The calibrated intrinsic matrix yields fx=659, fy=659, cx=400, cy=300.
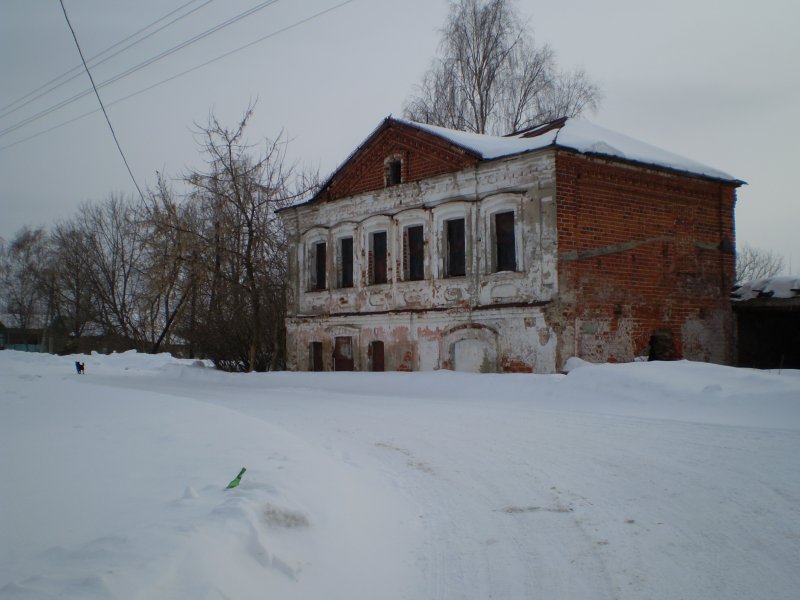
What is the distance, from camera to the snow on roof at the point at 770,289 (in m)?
17.7

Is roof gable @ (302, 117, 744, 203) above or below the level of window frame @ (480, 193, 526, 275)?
above

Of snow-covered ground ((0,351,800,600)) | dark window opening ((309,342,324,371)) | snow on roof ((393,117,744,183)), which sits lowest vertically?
snow-covered ground ((0,351,800,600))

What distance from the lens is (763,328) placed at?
19172mm

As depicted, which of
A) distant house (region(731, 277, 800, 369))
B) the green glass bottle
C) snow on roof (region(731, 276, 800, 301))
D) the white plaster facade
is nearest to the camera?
the green glass bottle

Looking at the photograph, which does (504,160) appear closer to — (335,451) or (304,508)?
(335,451)

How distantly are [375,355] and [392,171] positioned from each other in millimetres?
5589

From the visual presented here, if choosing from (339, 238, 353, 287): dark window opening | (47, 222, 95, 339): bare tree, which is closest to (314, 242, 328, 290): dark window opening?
(339, 238, 353, 287): dark window opening

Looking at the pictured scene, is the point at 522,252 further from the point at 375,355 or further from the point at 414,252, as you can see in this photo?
the point at 375,355

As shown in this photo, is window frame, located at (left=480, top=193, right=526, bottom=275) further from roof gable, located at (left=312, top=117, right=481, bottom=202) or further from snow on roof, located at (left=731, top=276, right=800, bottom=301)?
snow on roof, located at (left=731, top=276, right=800, bottom=301)

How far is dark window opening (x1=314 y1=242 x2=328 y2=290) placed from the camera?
73.2 feet

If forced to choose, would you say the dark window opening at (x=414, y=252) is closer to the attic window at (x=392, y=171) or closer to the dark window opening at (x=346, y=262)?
the attic window at (x=392, y=171)

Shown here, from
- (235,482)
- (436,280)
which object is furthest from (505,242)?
(235,482)

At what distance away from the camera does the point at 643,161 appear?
54.1 ft

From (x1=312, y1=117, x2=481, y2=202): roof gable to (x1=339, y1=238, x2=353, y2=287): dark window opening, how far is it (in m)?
1.52
